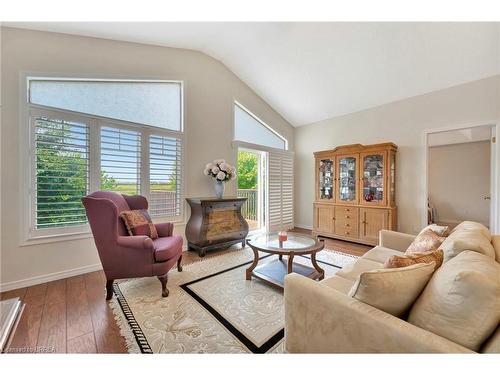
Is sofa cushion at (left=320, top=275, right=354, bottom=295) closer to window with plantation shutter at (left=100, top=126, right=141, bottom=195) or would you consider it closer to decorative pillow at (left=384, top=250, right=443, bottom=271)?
A: decorative pillow at (left=384, top=250, right=443, bottom=271)

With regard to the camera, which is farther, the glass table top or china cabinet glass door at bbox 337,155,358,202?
china cabinet glass door at bbox 337,155,358,202

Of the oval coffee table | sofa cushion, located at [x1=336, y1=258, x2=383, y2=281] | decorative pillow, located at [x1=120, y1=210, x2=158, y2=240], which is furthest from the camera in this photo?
decorative pillow, located at [x1=120, y1=210, x2=158, y2=240]

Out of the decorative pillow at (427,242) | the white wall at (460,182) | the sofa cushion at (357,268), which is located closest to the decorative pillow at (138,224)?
the sofa cushion at (357,268)

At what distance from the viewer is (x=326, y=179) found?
452cm

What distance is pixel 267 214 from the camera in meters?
4.73

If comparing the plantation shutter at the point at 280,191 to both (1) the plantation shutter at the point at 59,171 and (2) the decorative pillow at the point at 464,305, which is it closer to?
(1) the plantation shutter at the point at 59,171

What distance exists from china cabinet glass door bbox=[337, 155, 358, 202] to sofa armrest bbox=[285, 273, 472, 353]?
3.32 metres

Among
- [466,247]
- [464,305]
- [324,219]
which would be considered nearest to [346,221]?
[324,219]

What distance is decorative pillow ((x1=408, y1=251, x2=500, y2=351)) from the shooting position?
78 centimetres

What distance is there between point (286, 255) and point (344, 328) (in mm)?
1343

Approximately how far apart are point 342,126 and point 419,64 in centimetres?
162

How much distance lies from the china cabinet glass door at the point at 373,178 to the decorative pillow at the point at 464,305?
3120mm

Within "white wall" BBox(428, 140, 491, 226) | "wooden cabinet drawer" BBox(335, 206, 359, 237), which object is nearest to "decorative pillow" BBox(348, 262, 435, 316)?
"wooden cabinet drawer" BBox(335, 206, 359, 237)
